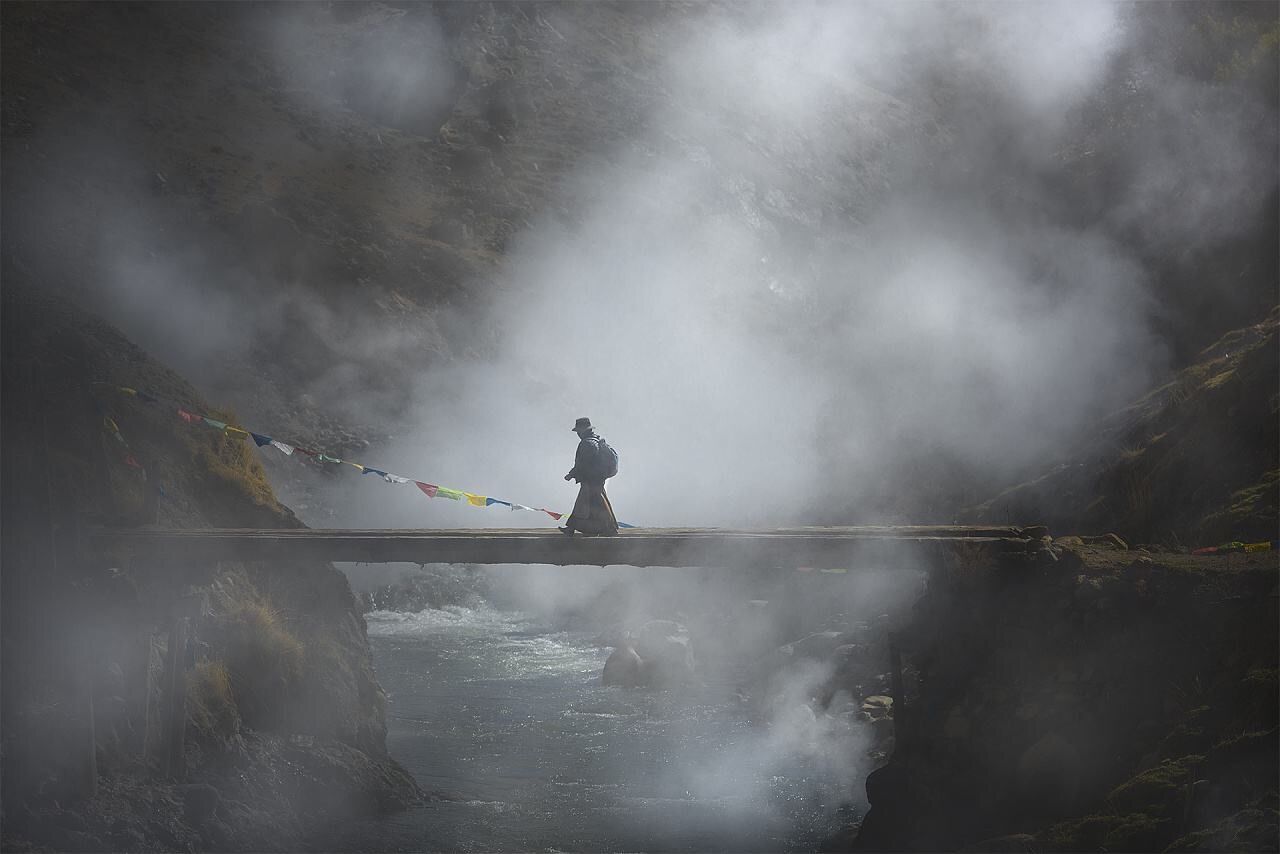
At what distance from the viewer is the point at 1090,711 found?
9.45 meters

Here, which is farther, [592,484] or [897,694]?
[592,484]

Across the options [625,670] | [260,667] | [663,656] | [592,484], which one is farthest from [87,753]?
[663,656]

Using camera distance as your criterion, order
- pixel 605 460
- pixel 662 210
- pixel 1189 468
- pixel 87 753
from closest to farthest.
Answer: pixel 87 753
pixel 605 460
pixel 1189 468
pixel 662 210

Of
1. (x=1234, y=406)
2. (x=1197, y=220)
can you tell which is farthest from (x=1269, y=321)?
(x=1197, y=220)

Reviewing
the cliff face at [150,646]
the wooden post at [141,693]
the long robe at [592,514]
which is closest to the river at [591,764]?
the cliff face at [150,646]

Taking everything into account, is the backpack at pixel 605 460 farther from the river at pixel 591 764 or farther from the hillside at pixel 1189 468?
the hillside at pixel 1189 468

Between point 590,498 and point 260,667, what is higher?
point 590,498

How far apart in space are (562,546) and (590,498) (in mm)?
569

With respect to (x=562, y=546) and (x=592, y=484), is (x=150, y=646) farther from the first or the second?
(x=592, y=484)

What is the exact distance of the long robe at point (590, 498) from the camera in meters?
11.3

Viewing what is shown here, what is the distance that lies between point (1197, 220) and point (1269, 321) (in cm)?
749

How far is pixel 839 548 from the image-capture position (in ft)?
35.2

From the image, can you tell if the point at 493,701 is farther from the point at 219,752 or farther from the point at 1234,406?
the point at 1234,406

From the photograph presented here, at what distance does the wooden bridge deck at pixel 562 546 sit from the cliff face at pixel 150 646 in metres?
0.32
